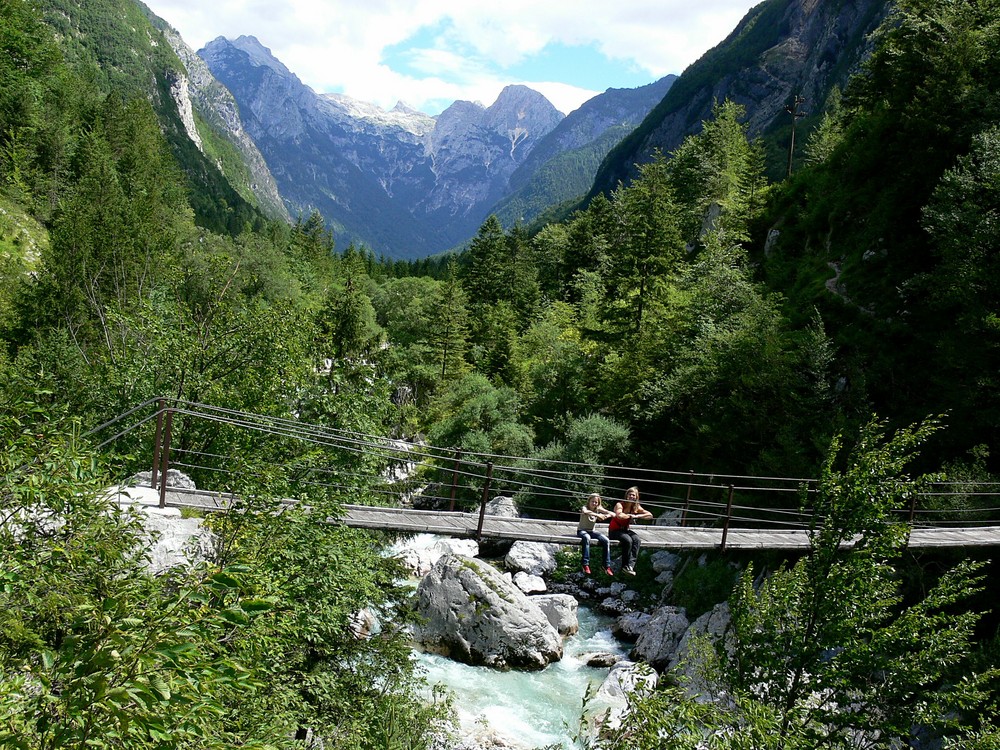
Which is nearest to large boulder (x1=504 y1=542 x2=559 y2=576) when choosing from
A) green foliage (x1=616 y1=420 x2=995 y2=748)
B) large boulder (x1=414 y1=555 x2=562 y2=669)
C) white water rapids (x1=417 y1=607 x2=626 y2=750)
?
white water rapids (x1=417 y1=607 x2=626 y2=750)

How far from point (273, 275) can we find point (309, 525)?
38924 mm

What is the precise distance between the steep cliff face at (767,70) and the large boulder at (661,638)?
8962cm

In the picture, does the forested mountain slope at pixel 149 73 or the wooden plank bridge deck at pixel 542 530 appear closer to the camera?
the wooden plank bridge deck at pixel 542 530

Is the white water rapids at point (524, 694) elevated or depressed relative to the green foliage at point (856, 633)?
depressed

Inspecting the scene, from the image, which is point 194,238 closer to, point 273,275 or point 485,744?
point 273,275

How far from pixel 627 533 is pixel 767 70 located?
467ft

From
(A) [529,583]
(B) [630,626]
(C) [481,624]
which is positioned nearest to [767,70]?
(A) [529,583]

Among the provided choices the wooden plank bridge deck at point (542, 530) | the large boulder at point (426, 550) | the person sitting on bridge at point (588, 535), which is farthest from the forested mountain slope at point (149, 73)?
the person sitting on bridge at point (588, 535)

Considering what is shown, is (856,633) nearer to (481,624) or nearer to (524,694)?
(524,694)

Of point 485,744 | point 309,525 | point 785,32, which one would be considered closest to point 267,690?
point 309,525

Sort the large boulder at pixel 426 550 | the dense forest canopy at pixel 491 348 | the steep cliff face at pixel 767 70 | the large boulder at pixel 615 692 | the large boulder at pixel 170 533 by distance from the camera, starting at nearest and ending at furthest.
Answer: the dense forest canopy at pixel 491 348 < the large boulder at pixel 170 533 < the large boulder at pixel 615 692 < the large boulder at pixel 426 550 < the steep cliff face at pixel 767 70

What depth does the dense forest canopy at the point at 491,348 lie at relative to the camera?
4.64 meters

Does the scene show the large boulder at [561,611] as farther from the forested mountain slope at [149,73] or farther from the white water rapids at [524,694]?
the forested mountain slope at [149,73]

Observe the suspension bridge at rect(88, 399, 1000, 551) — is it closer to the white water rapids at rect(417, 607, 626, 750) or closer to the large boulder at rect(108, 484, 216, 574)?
the large boulder at rect(108, 484, 216, 574)
